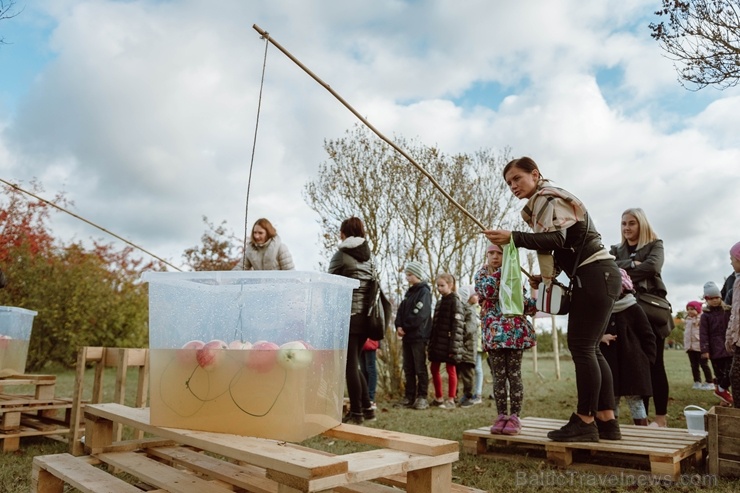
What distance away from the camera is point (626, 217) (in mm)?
4660

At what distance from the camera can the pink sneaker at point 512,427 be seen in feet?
12.4

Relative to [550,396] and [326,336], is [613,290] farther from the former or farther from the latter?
[550,396]

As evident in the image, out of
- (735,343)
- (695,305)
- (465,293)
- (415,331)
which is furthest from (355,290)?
(695,305)

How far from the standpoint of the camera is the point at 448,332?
7188mm

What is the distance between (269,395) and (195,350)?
30 cm

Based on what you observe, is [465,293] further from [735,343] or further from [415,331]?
[735,343]

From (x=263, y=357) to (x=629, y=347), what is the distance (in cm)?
349

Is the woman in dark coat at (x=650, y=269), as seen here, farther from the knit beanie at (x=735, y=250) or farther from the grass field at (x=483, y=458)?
the grass field at (x=483, y=458)

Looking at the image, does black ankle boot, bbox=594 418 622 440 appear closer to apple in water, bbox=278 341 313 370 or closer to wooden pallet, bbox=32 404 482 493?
wooden pallet, bbox=32 404 482 493

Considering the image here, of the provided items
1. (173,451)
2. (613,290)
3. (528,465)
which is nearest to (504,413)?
(528,465)

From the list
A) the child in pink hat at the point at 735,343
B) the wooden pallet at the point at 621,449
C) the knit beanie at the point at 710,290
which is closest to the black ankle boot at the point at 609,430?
the wooden pallet at the point at 621,449

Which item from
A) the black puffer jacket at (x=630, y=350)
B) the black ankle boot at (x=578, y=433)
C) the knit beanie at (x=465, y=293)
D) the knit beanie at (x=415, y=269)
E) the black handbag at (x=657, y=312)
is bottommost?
the black ankle boot at (x=578, y=433)

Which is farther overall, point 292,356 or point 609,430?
point 609,430

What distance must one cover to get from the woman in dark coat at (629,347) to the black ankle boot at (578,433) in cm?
101
